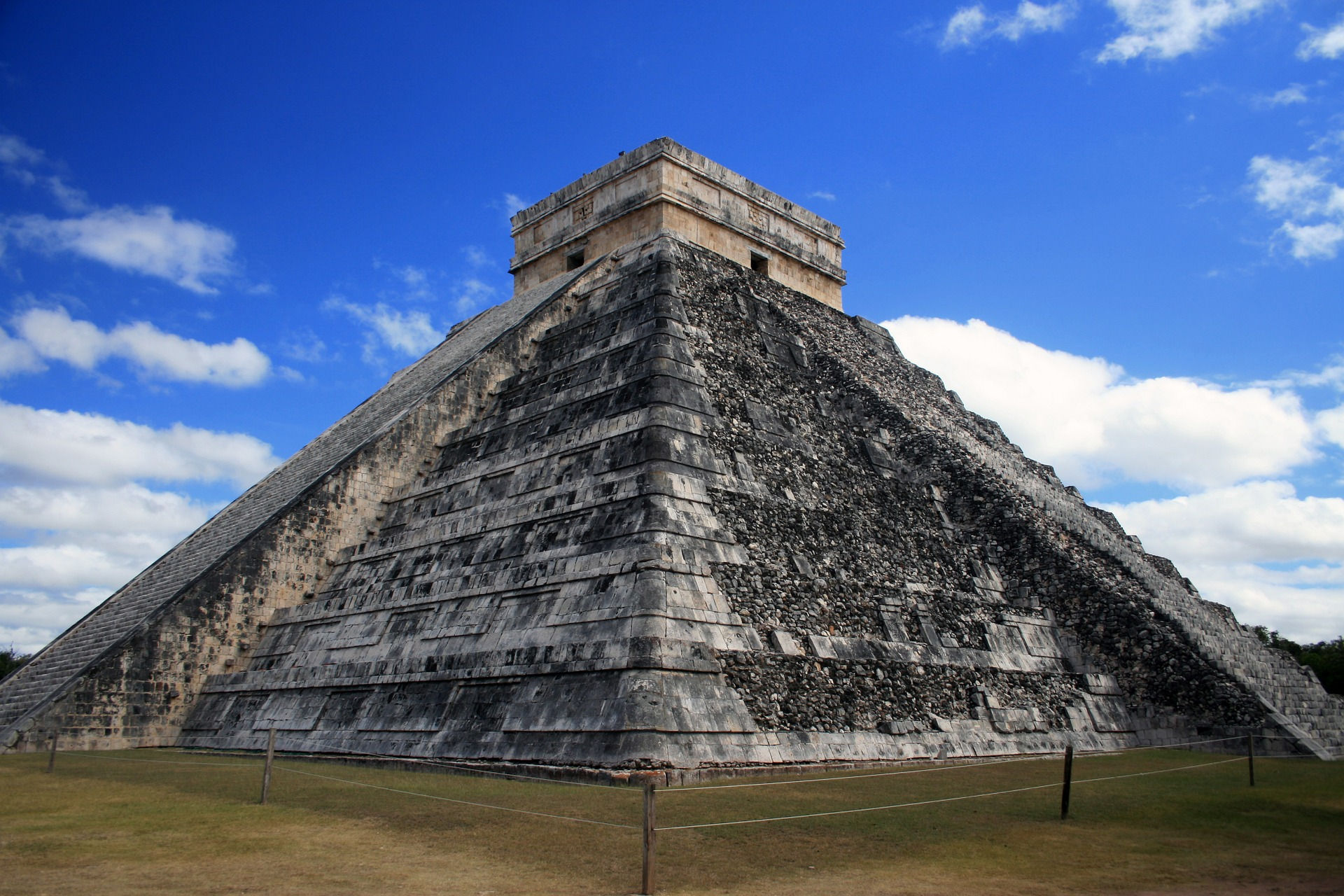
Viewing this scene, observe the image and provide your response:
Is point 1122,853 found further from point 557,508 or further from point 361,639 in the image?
point 361,639

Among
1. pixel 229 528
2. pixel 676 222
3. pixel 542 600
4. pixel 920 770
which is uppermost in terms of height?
pixel 676 222

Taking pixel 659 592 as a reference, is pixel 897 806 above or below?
below

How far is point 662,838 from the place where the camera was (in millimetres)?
5785

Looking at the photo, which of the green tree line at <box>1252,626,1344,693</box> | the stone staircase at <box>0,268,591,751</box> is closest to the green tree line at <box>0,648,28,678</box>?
the stone staircase at <box>0,268,591,751</box>

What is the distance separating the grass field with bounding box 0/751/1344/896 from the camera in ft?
15.9

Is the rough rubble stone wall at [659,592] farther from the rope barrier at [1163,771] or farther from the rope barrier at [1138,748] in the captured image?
the rope barrier at [1163,771]

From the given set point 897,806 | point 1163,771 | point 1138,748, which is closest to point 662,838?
point 897,806

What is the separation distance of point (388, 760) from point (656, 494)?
3.51m

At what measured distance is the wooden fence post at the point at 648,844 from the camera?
4.60m

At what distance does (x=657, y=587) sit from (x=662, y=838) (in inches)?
120

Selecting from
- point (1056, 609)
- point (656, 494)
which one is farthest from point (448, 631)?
point (1056, 609)

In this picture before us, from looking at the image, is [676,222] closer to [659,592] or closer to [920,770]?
[659,592]

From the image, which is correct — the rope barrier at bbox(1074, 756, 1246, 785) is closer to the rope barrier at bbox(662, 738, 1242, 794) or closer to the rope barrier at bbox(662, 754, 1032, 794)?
the rope barrier at bbox(662, 738, 1242, 794)

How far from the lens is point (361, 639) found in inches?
428
